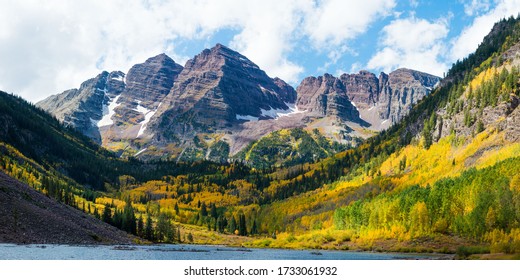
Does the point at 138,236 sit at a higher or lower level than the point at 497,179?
lower

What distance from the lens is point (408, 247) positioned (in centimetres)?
11750

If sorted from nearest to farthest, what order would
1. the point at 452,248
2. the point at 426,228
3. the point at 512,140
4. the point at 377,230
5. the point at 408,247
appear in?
the point at 452,248 → the point at 408,247 → the point at 426,228 → the point at 377,230 → the point at 512,140

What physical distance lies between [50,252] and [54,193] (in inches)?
4375

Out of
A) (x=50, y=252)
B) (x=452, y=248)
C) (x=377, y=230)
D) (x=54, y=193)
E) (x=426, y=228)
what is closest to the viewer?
(x=50, y=252)

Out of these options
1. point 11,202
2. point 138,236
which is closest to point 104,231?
point 138,236

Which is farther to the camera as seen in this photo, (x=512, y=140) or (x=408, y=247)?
(x=512, y=140)

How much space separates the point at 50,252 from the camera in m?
92.4

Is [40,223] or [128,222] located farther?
[128,222]

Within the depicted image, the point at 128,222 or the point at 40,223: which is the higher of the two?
the point at 128,222

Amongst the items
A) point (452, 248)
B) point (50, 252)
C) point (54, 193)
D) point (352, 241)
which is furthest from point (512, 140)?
point (54, 193)

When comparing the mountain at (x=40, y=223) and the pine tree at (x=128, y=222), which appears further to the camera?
the pine tree at (x=128, y=222)

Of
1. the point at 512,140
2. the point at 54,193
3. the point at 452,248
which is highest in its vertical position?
the point at 512,140

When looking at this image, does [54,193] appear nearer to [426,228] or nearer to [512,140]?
[426,228]

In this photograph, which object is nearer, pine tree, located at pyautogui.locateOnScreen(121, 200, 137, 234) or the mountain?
the mountain
